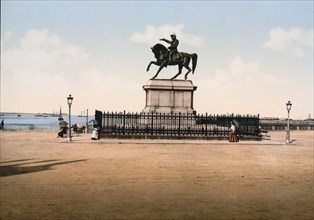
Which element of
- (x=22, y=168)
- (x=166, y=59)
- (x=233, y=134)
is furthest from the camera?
(x=166, y=59)

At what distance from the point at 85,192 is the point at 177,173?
12.0 feet

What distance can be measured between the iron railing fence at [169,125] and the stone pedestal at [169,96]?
0.92 meters

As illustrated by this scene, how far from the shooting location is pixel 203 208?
7035mm

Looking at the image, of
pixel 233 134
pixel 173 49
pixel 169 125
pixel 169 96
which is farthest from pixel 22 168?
pixel 173 49

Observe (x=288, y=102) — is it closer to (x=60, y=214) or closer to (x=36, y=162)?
(x=36, y=162)

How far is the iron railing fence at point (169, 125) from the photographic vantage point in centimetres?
2616

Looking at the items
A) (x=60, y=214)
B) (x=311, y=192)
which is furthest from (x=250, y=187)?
(x=60, y=214)

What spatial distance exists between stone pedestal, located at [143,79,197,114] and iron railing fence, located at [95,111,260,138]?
92cm

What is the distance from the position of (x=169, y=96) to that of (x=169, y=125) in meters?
2.70

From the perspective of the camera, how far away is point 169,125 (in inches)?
1102

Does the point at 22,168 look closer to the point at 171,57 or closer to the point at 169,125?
the point at 169,125

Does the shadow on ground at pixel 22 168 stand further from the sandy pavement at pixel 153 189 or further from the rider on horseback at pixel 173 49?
the rider on horseback at pixel 173 49

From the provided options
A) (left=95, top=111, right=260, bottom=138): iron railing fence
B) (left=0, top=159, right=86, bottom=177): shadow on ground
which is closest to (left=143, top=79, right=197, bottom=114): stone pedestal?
(left=95, top=111, right=260, bottom=138): iron railing fence

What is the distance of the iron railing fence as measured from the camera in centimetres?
2616
